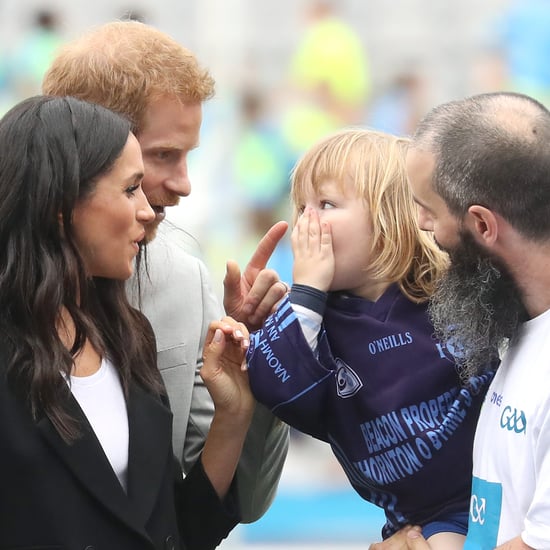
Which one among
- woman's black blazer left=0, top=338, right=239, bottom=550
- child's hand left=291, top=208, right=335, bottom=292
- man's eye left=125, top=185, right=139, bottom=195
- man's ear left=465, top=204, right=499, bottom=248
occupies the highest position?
man's ear left=465, top=204, right=499, bottom=248

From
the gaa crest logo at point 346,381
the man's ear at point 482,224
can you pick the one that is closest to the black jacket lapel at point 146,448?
the gaa crest logo at point 346,381

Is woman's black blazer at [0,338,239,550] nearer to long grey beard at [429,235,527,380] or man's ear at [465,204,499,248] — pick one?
long grey beard at [429,235,527,380]

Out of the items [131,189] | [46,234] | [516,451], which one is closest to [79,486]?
[46,234]

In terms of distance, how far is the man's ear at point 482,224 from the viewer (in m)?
2.44

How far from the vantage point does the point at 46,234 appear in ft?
8.57

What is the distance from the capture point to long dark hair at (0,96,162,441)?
99.7 inches

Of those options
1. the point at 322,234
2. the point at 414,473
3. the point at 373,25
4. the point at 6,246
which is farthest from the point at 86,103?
the point at 373,25

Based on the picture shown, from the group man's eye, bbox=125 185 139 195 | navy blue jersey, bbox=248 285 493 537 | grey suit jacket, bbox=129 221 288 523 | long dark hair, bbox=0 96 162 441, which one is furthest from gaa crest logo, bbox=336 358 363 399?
man's eye, bbox=125 185 139 195

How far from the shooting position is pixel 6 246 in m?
2.61

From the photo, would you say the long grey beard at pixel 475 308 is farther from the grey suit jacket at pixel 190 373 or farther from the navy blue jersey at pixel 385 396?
the grey suit jacket at pixel 190 373

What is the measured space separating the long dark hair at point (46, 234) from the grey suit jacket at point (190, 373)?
349 mm

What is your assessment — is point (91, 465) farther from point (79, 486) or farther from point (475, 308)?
point (475, 308)

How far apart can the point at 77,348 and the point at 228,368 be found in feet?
1.37

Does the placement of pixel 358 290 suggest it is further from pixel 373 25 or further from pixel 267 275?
pixel 373 25
